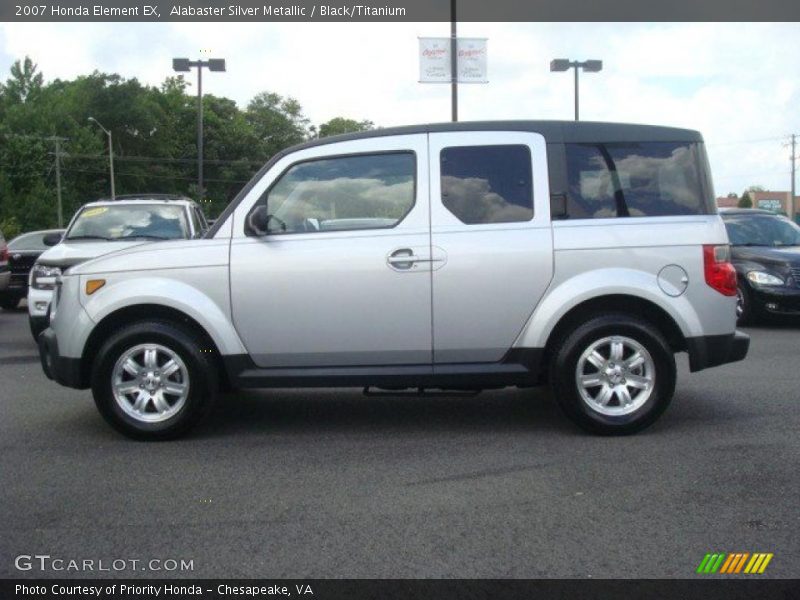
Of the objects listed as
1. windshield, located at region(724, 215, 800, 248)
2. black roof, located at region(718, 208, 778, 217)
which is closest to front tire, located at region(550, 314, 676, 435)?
windshield, located at region(724, 215, 800, 248)

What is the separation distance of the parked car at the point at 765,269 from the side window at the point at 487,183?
245 inches

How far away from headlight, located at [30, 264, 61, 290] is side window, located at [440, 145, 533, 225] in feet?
18.2

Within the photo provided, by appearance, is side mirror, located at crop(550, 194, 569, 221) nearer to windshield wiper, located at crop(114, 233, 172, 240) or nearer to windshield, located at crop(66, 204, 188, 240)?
windshield, located at crop(66, 204, 188, 240)

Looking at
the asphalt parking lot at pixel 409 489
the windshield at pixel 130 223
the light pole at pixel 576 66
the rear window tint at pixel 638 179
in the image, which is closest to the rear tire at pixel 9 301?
the windshield at pixel 130 223

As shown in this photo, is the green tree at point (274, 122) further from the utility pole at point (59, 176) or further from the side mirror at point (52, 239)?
the side mirror at point (52, 239)

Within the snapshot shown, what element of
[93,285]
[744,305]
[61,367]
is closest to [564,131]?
[93,285]

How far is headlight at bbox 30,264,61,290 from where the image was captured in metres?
10.2

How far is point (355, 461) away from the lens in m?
5.83

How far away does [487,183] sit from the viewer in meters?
6.39

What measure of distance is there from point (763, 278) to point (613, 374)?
23.2ft

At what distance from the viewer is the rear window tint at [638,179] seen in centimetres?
642

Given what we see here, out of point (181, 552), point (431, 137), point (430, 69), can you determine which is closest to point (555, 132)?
point (431, 137)

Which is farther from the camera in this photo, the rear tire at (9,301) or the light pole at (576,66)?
the light pole at (576,66)
